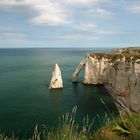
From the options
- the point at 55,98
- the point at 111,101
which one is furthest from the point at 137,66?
the point at 55,98

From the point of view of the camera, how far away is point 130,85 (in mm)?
54281

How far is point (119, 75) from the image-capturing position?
61.7 meters

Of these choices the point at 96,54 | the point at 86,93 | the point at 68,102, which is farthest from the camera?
the point at 96,54

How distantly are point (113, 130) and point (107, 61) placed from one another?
70.8 m

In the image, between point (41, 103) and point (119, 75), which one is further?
point (119, 75)

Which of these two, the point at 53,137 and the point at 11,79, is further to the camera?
the point at 11,79

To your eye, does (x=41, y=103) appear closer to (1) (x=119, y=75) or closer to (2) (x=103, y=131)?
(1) (x=119, y=75)

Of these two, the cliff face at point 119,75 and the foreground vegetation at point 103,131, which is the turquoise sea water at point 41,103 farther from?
the foreground vegetation at point 103,131

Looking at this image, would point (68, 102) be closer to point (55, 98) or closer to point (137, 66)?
point (55, 98)

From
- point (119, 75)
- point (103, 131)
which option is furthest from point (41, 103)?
point (103, 131)

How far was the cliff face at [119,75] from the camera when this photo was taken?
51888 millimetres

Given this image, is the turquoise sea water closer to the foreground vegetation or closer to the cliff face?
the cliff face

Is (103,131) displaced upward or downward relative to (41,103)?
upward

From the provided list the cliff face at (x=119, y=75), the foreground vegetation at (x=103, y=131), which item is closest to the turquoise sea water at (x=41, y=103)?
the cliff face at (x=119, y=75)
